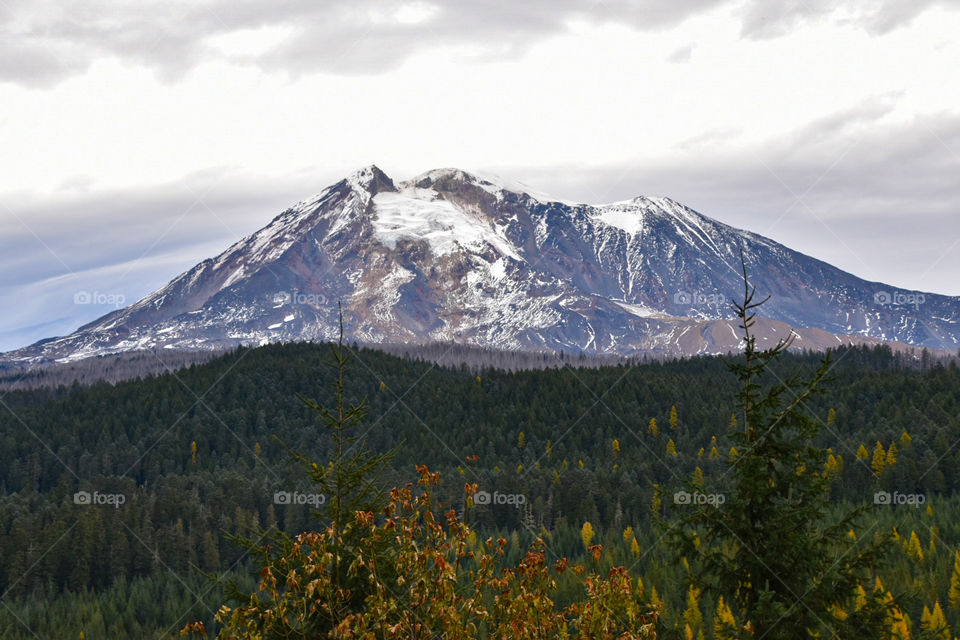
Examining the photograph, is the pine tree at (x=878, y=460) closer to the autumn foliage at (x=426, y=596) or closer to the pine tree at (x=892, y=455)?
the pine tree at (x=892, y=455)

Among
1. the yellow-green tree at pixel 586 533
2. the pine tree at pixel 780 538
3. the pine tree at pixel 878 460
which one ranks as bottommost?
the yellow-green tree at pixel 586 533

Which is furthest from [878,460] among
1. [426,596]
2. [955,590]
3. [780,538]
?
[426,596]

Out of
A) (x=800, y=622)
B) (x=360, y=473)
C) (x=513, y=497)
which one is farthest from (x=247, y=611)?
(x=513, y=497)

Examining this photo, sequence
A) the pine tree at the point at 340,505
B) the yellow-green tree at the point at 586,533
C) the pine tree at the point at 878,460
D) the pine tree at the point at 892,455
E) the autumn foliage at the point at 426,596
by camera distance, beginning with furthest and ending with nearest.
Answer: the pine tree at the point at 878,460
the pine tree at the point at 892,455
the yellow-green tree at the point at 586,533
the pine tree at the point at 340,505
the autumn foliage at the point at 426,596

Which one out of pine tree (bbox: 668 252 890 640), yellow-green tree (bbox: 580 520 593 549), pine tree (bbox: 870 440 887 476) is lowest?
yellow-green tree (bbox: 580 520 593 549)

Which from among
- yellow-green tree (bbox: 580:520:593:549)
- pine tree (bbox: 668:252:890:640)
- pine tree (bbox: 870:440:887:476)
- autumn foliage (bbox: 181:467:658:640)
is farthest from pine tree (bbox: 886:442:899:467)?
autumn foliage (bbox: 181:467:658:640)

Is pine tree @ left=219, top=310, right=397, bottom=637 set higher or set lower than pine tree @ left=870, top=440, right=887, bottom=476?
higher

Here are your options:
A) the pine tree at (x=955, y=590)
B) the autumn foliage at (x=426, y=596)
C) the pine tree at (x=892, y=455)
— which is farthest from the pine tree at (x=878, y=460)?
the autumn foliage at (x=426, y=596)

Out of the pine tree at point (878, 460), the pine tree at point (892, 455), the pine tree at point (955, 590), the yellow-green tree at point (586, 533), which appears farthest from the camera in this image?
the pine tree at point (878, 460)

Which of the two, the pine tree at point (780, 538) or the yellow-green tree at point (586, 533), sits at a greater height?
the pine tree at point (780, 538)

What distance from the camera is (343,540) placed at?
18031 mm

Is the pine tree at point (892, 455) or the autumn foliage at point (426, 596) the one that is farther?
the pine tree at point (892, 455)

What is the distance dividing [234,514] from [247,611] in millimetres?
168829

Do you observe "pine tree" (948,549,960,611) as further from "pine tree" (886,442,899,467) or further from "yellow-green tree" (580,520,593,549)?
"pine tree" (886,442,899,467)
